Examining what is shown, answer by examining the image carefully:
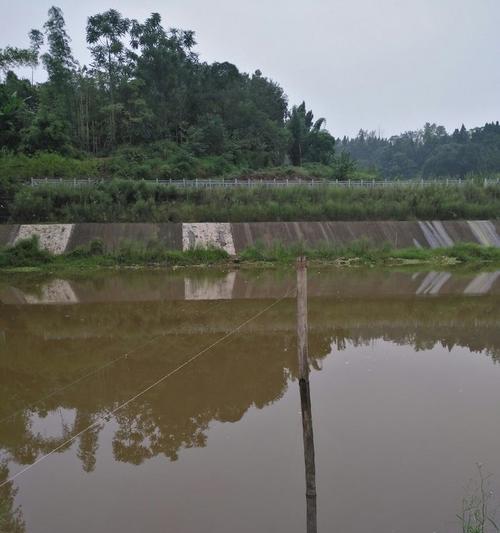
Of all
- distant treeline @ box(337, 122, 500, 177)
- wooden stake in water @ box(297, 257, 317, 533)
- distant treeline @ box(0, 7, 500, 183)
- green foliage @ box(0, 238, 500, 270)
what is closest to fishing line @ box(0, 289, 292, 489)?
wooden stake in water @ box(297, 257, 317, 533)

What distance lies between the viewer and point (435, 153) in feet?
297

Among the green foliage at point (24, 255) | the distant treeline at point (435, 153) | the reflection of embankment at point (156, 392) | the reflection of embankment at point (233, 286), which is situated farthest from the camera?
the distant treeline at point (435, 153)

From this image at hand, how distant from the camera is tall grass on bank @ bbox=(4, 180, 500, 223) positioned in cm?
2880

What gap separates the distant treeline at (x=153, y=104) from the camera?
44.2 m

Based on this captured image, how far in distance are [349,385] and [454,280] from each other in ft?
46.7

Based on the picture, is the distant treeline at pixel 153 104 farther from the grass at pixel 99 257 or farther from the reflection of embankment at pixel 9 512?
the reflection of embankment at pixel 9 512

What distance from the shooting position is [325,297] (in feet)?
55.6

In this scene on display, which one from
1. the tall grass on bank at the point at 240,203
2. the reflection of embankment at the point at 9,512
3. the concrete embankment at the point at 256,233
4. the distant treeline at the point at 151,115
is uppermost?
the distant treeline at the point at 151,115

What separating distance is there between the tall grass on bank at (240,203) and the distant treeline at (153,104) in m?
9.33

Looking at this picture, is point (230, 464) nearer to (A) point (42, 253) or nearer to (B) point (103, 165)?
(A) point (42, 253)

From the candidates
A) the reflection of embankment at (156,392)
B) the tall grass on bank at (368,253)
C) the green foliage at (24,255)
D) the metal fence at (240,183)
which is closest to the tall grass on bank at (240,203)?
the metal fence at (240,183)

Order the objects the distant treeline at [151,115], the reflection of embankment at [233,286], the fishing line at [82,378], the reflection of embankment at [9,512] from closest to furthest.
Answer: the reflection of embankment at [9,512] → the fishing line at [82,378] → the reflection of embankment at [233,286] → the distant treeline at [151,115]

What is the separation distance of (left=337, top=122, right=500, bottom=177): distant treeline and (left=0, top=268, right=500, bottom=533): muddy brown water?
184 ft

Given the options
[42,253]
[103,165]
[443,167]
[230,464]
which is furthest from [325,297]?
[443,167]
